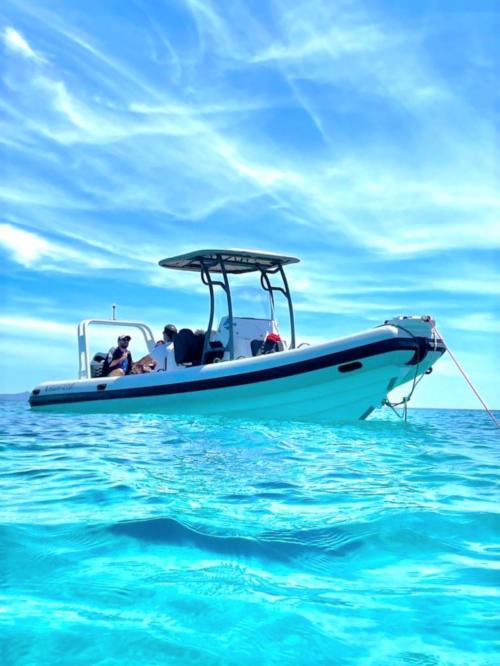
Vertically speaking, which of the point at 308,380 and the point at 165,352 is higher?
the point at 165,352

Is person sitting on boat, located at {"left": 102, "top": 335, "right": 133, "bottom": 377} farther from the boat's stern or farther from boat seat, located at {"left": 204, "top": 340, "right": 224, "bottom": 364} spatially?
the boat's stern

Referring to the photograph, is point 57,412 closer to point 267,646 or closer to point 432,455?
point 432,455

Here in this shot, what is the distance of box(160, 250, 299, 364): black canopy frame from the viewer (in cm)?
1079

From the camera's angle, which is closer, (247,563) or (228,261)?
(247,563)

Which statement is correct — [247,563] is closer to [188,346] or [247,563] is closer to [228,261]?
[188,346]

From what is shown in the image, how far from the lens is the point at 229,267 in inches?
453

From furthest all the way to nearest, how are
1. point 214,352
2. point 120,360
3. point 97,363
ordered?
point 97,363
point 120,360
point 214,352

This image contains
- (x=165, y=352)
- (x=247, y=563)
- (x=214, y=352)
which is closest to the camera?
(x=247, y=563)

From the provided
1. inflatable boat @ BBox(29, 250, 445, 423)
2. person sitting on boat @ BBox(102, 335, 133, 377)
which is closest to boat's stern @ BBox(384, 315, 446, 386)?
inflatable boat @ BBox(29, 250, 445, 423)

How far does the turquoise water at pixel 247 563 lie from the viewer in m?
1.94

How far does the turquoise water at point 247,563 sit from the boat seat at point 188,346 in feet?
19.8

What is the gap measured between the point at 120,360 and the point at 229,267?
2757 millimetres

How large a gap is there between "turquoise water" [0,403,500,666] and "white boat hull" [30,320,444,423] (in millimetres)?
4157

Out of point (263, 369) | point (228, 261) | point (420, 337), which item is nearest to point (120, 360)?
point (228, 261)
